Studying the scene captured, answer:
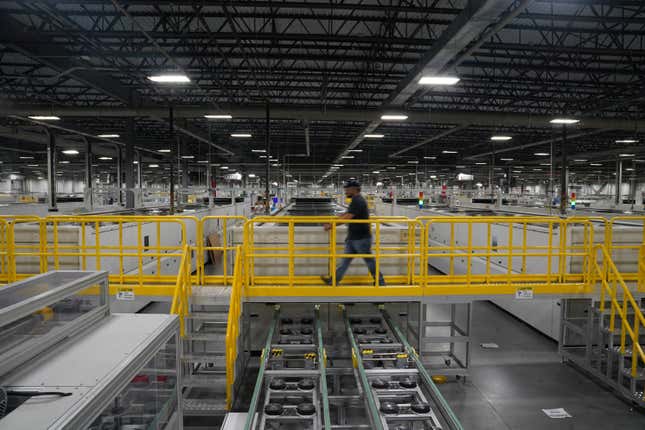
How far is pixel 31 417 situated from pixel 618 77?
63.2 feet

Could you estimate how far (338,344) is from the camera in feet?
22.8

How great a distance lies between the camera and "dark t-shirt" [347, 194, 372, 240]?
6207 millimetres

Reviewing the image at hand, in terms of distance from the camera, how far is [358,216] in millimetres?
6230

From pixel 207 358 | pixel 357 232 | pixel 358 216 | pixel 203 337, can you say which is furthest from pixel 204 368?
pixel 358 216

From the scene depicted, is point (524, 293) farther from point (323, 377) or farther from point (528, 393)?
point (323, 377)

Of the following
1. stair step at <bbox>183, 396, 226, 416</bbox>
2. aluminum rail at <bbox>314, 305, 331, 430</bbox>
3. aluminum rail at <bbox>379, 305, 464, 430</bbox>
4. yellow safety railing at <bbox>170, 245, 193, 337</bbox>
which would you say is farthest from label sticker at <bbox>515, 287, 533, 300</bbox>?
yellow safety railing at <bbox>170, 245, 193, 337</bbox>

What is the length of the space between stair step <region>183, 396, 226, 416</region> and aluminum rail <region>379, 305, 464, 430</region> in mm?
2665

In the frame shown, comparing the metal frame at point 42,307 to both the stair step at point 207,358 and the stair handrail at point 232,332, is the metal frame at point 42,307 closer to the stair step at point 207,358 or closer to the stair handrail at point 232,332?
the stair handrail at point 232,332

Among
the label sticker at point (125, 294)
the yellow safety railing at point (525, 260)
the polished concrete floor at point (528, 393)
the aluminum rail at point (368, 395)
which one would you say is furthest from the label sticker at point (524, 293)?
the label sticker at point (125, 294)

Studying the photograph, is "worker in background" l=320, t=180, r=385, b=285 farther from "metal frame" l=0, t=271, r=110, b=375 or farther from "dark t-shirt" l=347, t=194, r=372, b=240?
"metal frame" l=0, t=271, r=110, b=375

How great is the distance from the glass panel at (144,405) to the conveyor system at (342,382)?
924mm

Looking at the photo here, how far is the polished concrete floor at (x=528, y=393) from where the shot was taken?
5723 mm

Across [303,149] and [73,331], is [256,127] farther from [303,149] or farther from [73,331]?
[73,331]

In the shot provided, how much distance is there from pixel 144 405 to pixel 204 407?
2.57 meters
